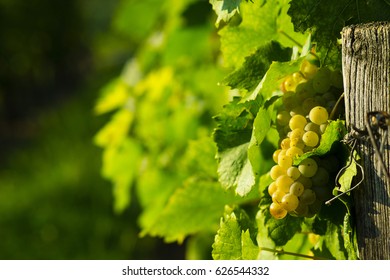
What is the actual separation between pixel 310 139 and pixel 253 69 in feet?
0.59

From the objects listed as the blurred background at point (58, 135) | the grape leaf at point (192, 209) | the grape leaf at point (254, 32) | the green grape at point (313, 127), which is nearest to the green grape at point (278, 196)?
the green grape at point (313, 127)

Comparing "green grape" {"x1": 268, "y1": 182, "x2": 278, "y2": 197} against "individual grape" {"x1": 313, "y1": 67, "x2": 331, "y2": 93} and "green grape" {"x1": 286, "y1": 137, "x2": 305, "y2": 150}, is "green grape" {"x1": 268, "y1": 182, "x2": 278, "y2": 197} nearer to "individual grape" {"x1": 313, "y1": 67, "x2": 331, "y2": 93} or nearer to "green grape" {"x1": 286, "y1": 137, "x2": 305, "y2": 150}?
Answer: "green grape" {"x1": 286, "y1": 137, "x2": 305, "y2": 150}

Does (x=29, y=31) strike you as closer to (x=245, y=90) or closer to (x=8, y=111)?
(x=8, y=111)

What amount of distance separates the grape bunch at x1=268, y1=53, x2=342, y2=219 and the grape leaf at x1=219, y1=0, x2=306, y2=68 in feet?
0.42

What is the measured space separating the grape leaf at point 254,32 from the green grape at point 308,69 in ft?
0.39

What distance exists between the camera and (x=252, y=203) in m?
1.64

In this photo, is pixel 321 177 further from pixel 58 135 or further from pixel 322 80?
pixel 58 135

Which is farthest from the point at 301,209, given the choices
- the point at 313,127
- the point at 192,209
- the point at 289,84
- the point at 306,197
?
the point at 192,209

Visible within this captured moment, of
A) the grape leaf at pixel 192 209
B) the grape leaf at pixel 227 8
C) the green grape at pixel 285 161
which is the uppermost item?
the grape leaf at pixel 227 8

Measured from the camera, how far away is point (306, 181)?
1.10 meters

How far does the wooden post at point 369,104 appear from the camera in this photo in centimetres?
Result: 99

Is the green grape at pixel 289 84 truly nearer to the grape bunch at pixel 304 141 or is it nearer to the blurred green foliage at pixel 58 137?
the grape bunch at pixel 304 141

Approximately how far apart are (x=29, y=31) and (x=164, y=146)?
28.6 feet

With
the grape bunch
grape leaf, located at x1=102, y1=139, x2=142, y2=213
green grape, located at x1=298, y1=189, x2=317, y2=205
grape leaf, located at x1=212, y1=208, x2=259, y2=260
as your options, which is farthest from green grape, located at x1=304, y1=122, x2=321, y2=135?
grape leaf, located at x1=102, y1=139, x2=142, y2=213
